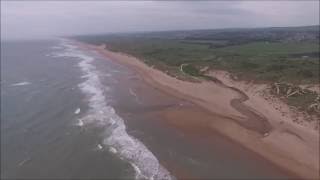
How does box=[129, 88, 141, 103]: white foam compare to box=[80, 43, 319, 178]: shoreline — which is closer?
box=[80, 43, 319, 178]: shoreline

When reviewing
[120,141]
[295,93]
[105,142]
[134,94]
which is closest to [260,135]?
[120,141]

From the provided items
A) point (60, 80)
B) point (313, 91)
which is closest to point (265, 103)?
point (313, 91)

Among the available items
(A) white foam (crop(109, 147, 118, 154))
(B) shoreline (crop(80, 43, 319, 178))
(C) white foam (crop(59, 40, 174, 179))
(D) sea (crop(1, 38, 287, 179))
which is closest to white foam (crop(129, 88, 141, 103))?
(D) sea (crop(1, 38, 287, 179))

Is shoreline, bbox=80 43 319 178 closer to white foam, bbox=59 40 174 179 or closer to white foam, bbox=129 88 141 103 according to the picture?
white foam, bbox=129 88 141 103

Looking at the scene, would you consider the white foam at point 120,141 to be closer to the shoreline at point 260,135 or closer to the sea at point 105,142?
the sea at point 105,142

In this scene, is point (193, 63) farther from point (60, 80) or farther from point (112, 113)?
point (112, 113)

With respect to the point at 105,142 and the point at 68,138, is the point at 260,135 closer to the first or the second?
the point at 105,142
